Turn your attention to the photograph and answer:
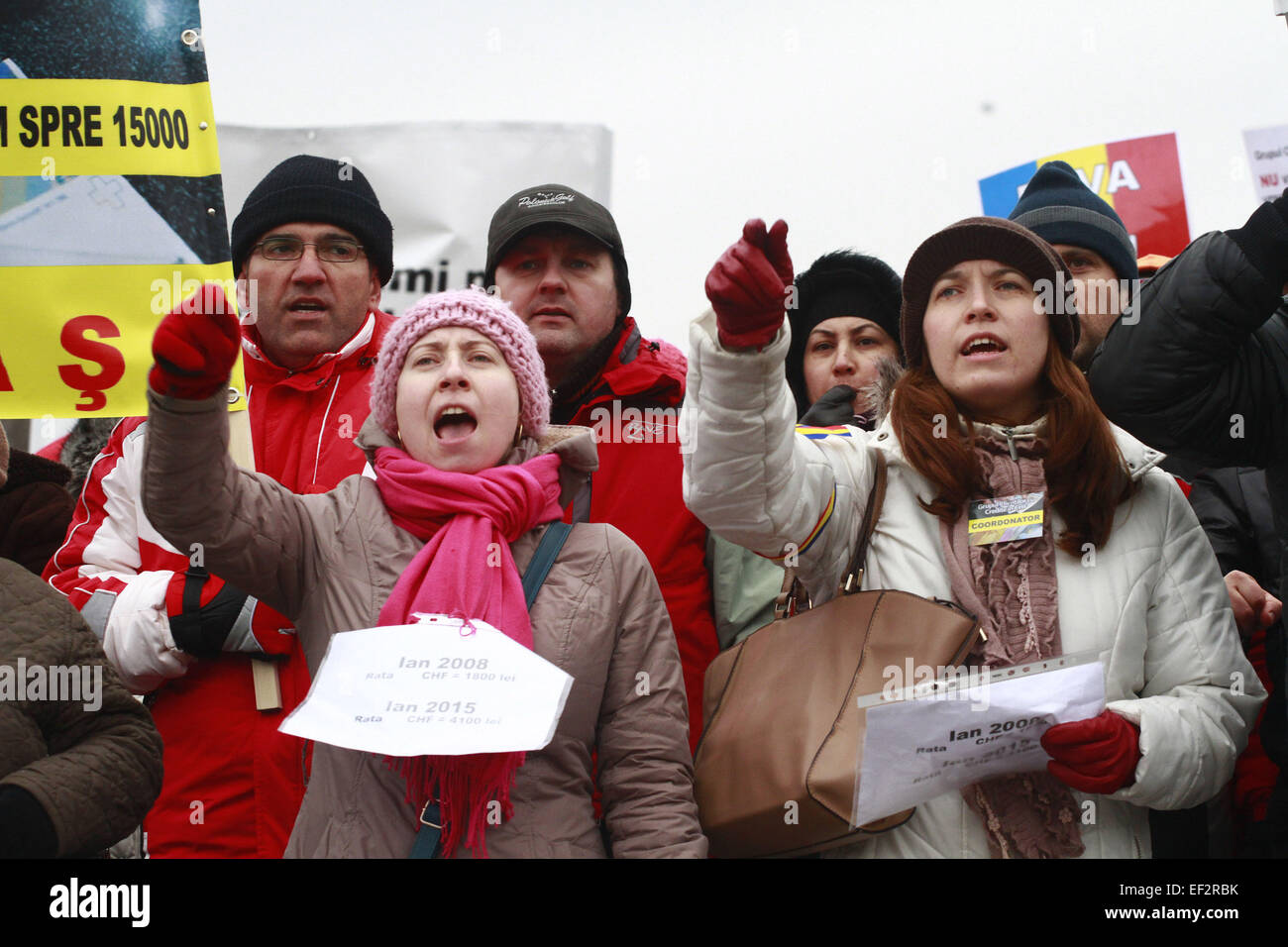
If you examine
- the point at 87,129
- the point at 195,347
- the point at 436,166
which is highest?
the point at 436,166

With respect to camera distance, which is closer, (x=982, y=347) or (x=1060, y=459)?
(x=1060, y=459)

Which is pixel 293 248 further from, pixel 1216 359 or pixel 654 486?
pixel 1216 359

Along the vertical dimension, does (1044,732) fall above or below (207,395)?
below

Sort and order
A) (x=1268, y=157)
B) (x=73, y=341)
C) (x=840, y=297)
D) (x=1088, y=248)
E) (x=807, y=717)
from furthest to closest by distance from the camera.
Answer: (x=1268, y=157) < (x=840, y=297) < (x=1088, y=248) < (x=73, y=341) < (x=807, y=717)

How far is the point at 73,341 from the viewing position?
10.9 ft

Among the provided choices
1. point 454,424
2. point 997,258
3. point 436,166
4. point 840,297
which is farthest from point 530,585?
point 436,166

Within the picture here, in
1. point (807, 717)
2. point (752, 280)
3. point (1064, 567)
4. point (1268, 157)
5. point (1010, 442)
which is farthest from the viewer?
→ point (1268, 157)

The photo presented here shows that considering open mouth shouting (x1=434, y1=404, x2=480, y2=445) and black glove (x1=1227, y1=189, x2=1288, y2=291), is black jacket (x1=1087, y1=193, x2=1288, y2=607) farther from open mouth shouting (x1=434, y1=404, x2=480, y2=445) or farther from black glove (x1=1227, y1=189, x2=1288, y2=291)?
open mouth shouting (x1=434, y1=404, x2=480, y2=445)

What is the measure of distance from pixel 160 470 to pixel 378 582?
1.55ft

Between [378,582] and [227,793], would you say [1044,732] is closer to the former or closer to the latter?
[378,582]

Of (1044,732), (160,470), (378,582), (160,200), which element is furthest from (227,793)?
(1044,732)

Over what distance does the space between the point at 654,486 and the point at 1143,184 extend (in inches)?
126

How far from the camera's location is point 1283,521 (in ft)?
8.69

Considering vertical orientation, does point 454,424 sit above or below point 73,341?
below
